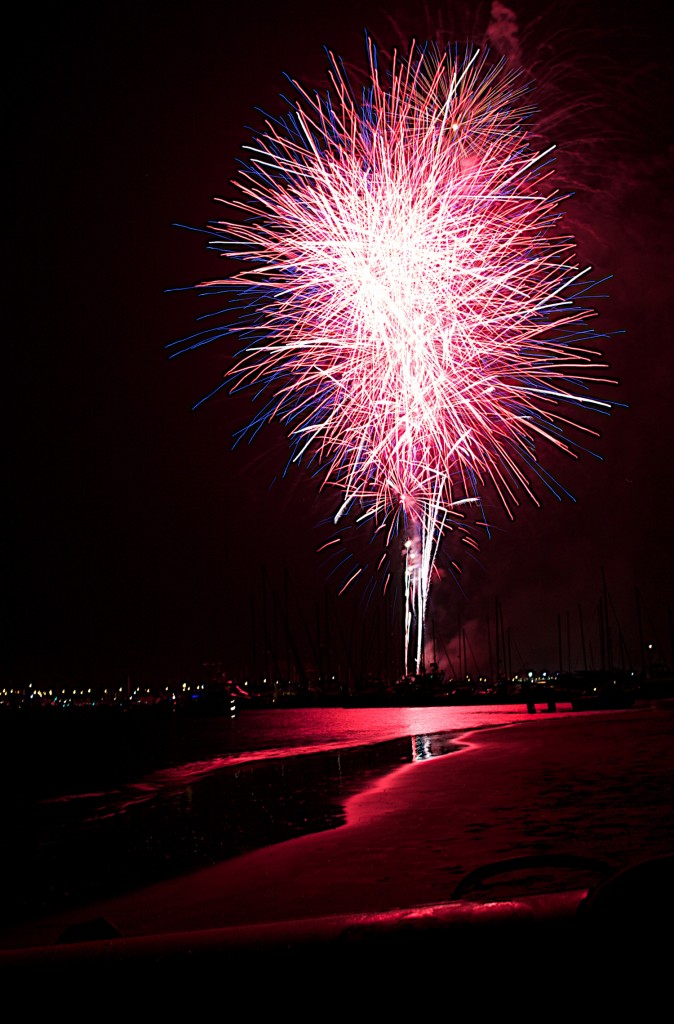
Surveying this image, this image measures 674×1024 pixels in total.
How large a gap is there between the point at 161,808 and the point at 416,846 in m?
13.2

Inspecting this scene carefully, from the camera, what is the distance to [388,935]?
6.80 feet

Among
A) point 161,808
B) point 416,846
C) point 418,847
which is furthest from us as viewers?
point 161,808

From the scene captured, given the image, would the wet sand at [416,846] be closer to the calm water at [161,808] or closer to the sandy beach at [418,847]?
the sandy beach at [418,847]

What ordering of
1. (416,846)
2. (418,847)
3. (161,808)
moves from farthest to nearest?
(161,808), (416,846), (418,847)

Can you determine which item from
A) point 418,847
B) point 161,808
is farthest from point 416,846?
point 161,808

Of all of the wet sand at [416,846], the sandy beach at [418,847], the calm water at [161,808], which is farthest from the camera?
the calm water at [161,808]

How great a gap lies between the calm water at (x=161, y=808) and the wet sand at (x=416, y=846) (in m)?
1.14

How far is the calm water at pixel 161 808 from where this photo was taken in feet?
47.3

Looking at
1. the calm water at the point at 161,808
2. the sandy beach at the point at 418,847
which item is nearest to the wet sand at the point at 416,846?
the sandy beach at the point at 418,847

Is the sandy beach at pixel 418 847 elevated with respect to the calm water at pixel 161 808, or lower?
elevated

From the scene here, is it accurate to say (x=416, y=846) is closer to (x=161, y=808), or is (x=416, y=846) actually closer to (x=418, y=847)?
(x=418, y=847)

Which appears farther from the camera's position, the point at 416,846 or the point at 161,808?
the point at 161,808

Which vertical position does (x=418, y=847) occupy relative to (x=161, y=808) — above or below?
above

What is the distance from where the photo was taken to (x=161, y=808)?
2361 centimetres
